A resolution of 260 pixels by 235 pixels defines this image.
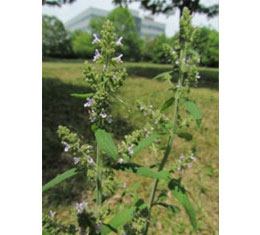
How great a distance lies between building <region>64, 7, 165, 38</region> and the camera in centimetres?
7562

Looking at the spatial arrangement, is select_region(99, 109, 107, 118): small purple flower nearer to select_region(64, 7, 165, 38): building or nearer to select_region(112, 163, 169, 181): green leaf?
select_region(112, 163, 169, 181): green leaf

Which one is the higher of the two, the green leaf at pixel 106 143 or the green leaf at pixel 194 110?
the green leaf at pixel 194 110

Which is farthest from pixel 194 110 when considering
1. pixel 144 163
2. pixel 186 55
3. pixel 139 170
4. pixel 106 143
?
pixel 144 163

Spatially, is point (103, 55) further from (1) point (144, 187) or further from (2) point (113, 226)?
(1) point (144, 187)

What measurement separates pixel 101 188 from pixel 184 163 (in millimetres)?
769

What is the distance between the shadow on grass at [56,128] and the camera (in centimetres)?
317

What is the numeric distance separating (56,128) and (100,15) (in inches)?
2988

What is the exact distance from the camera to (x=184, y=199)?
4.25 feet

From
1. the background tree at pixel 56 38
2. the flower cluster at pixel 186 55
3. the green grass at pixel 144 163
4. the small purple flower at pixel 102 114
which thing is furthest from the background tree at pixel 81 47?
the small purple flower at pixel 102 114

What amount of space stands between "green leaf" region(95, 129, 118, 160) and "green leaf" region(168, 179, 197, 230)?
0.59 metres

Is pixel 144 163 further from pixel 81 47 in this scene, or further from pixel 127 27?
pixel 81 47

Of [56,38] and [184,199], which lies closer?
[184,199]

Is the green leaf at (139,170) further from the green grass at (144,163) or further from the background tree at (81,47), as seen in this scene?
the background tree at (81,47)

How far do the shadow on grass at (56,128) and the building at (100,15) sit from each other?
67127mm
